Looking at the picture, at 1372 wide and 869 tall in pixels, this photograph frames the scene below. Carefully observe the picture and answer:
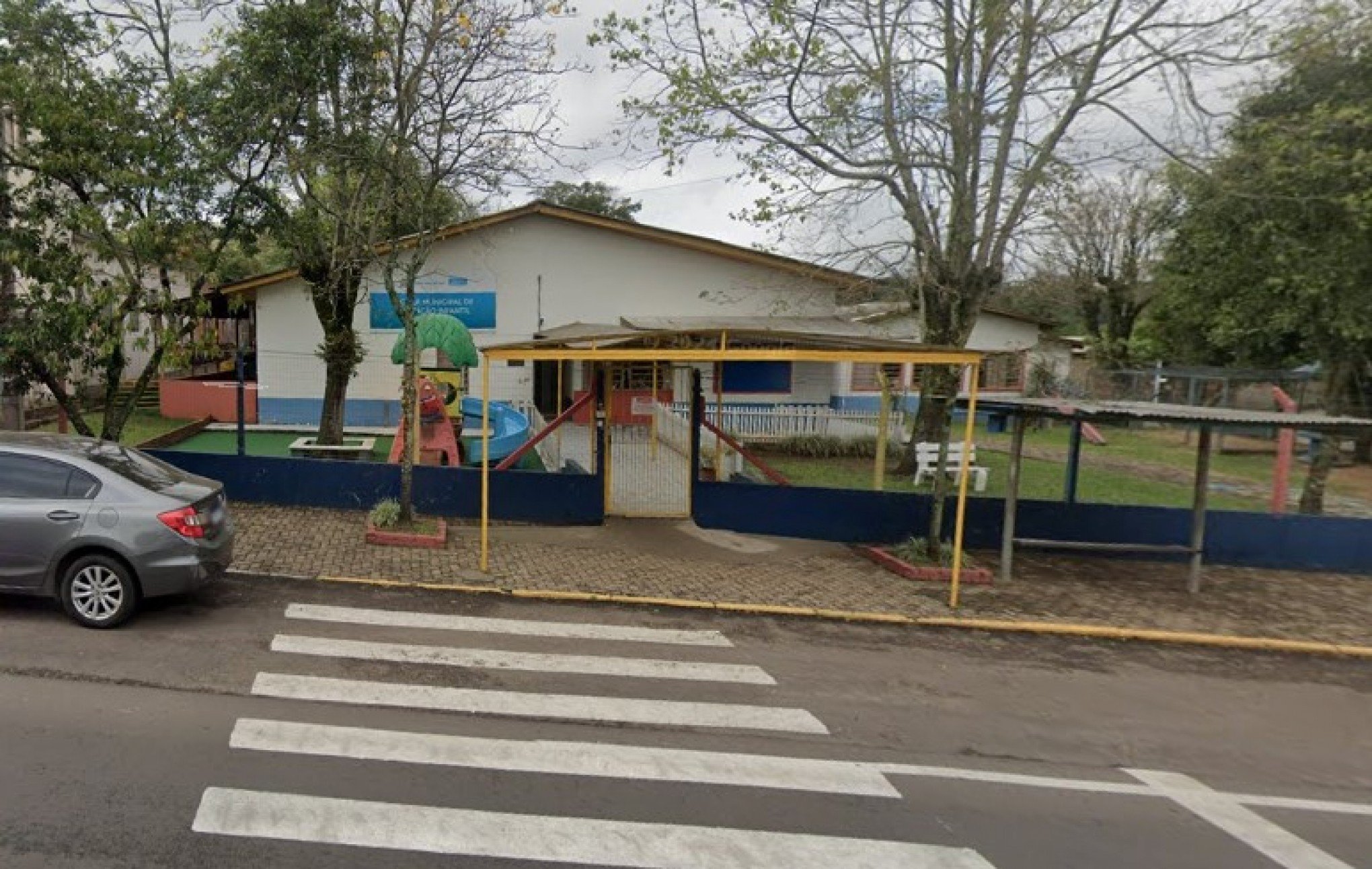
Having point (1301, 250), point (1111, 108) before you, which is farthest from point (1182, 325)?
point (1111, 108)

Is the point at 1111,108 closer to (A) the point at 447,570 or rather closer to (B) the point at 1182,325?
(A) the point at 447,570

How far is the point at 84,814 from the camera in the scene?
3570 millimetres

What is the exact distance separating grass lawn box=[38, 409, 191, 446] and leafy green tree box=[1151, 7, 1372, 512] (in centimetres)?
1733

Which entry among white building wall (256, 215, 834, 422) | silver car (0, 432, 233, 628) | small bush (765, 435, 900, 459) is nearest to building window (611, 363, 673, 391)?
small bush (765, 435, 900, 459)

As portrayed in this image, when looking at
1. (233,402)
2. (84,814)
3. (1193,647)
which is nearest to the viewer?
(84,814)

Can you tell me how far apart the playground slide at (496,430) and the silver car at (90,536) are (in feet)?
23.5

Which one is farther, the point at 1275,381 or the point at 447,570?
the point at 1275,381

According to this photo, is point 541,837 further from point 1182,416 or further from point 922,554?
point 1182,416

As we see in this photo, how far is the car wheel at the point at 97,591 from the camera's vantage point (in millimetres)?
6160

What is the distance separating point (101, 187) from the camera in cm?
951

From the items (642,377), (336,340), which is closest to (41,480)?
(336,340)

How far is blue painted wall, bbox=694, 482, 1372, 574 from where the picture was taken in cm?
1052

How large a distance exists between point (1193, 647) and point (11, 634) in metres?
10.1

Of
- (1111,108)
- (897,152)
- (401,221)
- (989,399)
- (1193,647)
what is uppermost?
(1111,108)
